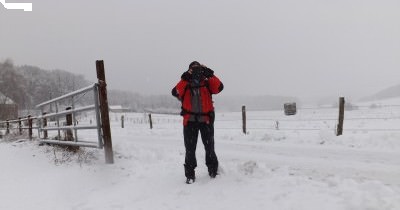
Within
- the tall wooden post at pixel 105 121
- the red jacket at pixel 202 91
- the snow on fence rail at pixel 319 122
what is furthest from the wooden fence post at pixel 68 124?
the snow on fence rail at pixel 319 122

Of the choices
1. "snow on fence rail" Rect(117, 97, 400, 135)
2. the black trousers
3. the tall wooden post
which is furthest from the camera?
"snow on fence rail" Rect(117, 97, 400, 135)

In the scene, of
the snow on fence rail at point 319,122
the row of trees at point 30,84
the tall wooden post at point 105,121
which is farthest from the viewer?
the row of trees at point 30,84

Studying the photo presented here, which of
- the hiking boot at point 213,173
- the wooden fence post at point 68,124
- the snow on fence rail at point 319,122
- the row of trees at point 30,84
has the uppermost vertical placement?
the row of trees at point 30,84

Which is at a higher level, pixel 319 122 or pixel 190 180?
pixel 190 180

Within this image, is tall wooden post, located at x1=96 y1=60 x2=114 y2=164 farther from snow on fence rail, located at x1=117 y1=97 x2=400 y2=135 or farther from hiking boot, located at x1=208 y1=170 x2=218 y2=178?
snow on fence rail, located at x1=117 y1=97 x2=400 y2=135

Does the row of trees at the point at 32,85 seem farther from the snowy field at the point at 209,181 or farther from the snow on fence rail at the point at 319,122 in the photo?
the snowy field at the point at 209,181

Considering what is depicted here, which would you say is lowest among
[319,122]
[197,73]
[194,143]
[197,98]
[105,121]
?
[319,122]

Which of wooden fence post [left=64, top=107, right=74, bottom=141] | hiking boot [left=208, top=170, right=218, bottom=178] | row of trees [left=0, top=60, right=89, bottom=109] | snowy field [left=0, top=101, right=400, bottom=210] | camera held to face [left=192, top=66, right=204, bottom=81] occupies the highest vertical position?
row of trees [left=0, top=60, right=89, bottom=109]

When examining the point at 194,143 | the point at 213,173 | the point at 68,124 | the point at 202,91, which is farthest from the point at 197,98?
the point at 68,124

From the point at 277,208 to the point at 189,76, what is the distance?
2335mm

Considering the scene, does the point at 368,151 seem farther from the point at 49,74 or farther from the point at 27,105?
the point at 49,74

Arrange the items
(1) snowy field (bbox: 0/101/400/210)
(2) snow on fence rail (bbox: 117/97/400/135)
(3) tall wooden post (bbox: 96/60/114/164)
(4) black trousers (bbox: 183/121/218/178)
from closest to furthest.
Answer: (1) snowy field (bbox: 0/101/400/210)
(4) black trousers (bbox: 183/121/218/178)
(3) tall wooden post (bbox: 96/60/114/164)
(2) snow on fence rail (bbox: 117/97/400/135)

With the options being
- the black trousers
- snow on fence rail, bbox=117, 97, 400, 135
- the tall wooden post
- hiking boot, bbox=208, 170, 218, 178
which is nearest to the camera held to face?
the black trousers

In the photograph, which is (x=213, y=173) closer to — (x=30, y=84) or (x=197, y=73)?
(x=197, y=73)
